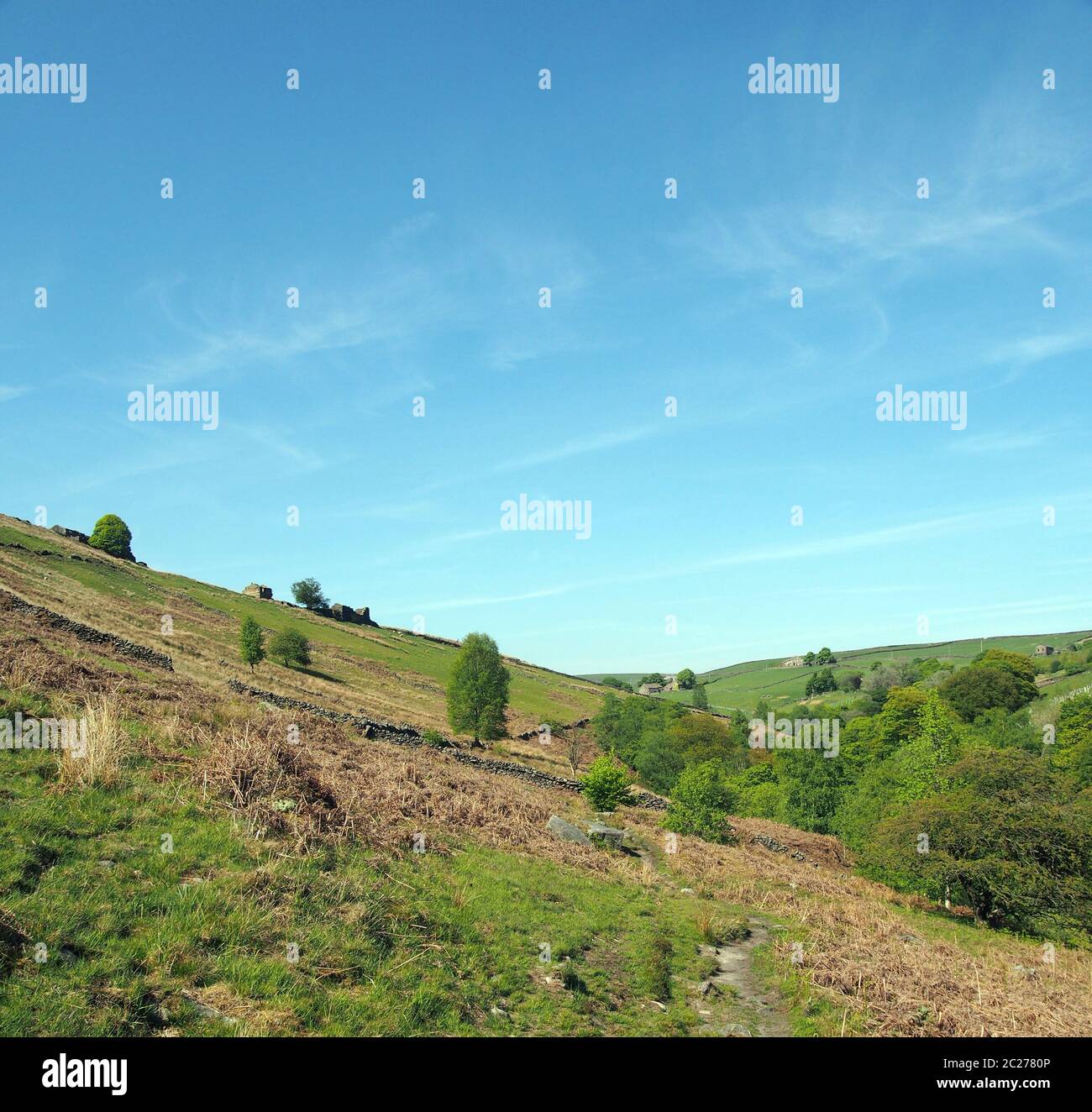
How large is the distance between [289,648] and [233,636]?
930 centimetres

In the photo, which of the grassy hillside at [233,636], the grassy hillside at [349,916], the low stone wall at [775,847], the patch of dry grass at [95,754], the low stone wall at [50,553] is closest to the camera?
the grassy hillside at [349,916]

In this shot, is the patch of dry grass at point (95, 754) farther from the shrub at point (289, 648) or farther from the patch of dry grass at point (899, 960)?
the shrub at point (289, 648)

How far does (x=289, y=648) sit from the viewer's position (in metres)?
83.4

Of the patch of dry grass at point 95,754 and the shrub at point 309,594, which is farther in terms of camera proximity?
the shrub at point 309,594

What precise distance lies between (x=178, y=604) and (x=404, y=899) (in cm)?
9501

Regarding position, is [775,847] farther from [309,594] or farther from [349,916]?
[309,594]

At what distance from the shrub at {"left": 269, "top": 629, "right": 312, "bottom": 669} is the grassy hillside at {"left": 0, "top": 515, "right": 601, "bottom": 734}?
96.3 inches

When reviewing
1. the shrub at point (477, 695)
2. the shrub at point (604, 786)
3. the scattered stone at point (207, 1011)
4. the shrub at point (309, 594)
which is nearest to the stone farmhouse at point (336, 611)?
the shrub at point (309, 594)

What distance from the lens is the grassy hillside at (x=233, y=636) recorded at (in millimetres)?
57000

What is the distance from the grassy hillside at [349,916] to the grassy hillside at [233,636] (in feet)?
82.7

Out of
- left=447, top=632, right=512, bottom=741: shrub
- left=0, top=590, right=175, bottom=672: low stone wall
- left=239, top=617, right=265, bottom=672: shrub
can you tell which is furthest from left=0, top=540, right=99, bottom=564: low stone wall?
left=0, top=590, right=175, bottom=672: low stone wall

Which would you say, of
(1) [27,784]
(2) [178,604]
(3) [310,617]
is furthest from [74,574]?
(1) [27,784]

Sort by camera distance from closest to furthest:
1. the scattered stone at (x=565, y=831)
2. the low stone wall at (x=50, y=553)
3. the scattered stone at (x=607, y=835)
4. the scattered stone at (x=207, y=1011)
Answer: the scattered stone at (x=207, y=1011) → the scattered stone at (x=565, y=831) → the scattered stone at (x=607, y=835) → the low stone wall at (x=50, y=553)
